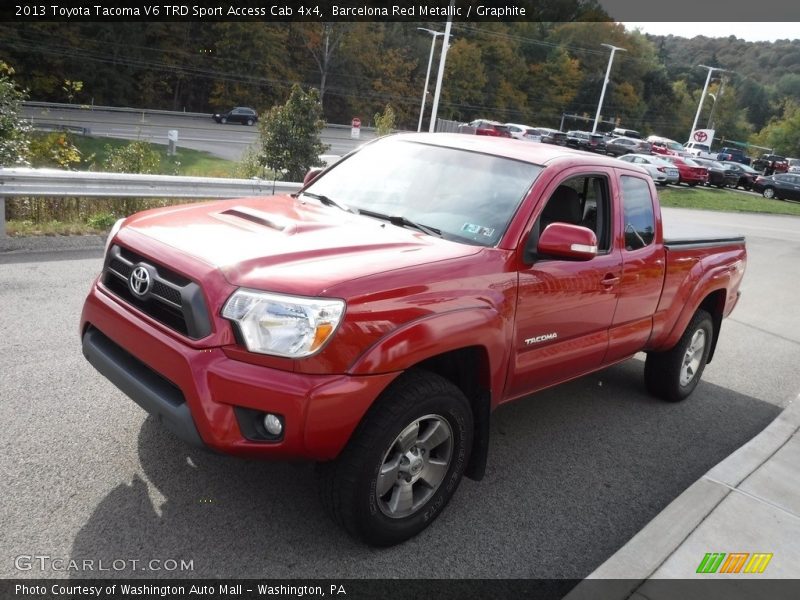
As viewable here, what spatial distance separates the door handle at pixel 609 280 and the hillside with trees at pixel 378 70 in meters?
40.9

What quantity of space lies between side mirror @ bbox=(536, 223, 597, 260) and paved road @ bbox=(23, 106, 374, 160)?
2986cm

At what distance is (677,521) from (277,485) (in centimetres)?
215

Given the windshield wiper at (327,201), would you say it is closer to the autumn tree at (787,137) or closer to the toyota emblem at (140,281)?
the toyota emblem at (140,281)

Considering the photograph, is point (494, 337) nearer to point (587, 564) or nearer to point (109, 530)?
point (587, 564)

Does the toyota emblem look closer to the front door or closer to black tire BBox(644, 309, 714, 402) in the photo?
the front door

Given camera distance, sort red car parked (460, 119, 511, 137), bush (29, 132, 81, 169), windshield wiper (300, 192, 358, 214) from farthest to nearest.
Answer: red car parked (460, 119, 511, 137), bush (29, 132, 81, 169), windshield wiper (300, 192, 358, 214)

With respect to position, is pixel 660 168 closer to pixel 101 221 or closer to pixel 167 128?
pixel 101 221

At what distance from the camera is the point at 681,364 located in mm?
5555

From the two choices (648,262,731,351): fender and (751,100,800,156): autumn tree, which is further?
(751,100,800,156): autumn tree

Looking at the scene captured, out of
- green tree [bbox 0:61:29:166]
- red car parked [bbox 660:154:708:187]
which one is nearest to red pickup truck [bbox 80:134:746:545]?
green tree [bbox 0:61:29:166]

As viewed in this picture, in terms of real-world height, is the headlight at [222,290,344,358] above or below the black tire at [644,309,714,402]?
above

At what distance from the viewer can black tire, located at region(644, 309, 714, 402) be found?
550 centimetres

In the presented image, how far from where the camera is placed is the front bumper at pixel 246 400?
2.75 metres

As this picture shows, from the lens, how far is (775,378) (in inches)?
273
